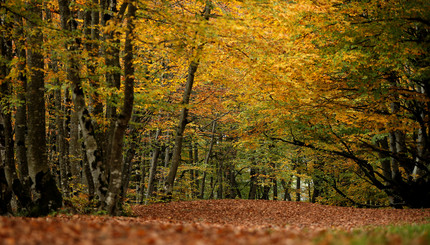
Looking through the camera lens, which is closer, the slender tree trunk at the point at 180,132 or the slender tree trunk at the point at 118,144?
the slender tree trunk at the point at 118,144

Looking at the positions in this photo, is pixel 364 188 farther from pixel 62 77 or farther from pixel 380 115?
pixel 62 77

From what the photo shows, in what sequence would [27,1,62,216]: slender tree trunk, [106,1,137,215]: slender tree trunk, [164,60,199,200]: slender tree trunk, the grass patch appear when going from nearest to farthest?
the grass patch
[106,1,137,215]: slender tree trunk
[27,1,62,216]: slender tree trunk
[164,60,199,200]: slender tree trunk

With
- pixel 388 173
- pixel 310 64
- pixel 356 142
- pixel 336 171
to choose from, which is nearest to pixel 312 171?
pixel 336 171

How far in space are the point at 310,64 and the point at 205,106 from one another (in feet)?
28.8

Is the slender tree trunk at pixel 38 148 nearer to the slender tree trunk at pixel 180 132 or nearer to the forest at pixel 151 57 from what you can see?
the forest at pixel 151 57

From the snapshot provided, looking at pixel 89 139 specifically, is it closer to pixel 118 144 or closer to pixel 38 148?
pixel 38 148

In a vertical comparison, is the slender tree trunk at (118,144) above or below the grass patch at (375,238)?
above

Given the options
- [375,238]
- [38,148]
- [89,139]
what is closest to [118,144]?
[89,139]

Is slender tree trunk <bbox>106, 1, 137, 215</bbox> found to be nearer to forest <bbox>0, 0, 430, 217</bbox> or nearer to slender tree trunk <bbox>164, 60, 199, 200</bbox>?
forest <bbox>0, 0, 430, 217</bbox>

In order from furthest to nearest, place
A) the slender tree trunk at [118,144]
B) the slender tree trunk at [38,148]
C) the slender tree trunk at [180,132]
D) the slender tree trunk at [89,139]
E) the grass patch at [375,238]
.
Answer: the slender tree trunk at [180,132], the slender tree trunk at [89,139], the slender tree trunk at [38,148], the slender tree trunk at [118,144], the grass patch at [375,238]

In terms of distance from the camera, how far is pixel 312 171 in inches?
819

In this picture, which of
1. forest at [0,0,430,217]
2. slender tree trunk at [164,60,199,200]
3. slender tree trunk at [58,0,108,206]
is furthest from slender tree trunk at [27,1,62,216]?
slender tree trunk at [164,60,199,200]

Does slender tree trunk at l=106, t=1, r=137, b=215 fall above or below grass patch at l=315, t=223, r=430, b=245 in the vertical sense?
Result: above

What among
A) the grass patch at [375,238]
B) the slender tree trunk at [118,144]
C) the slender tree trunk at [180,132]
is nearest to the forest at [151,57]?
the slender tree trunk at [118,144]
